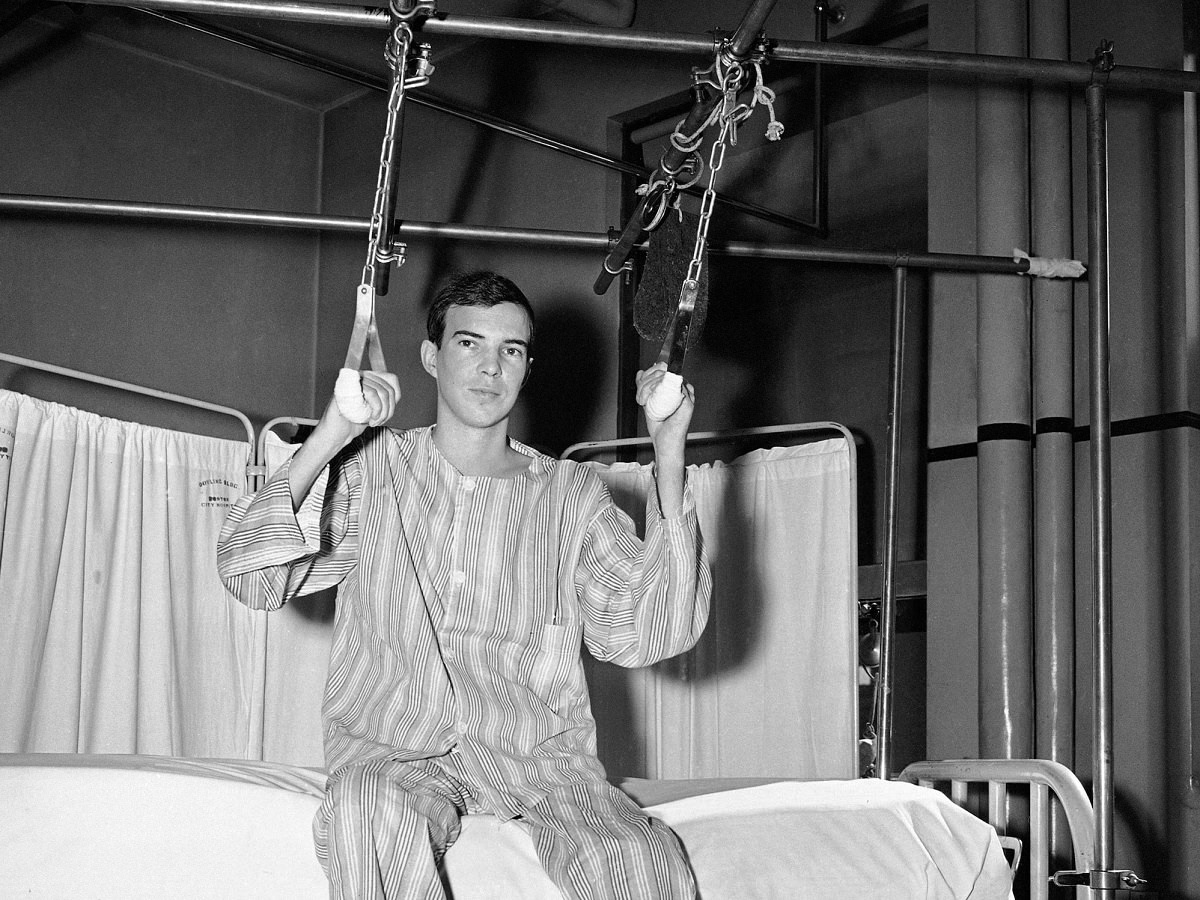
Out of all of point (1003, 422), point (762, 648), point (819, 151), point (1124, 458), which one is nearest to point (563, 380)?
point (819, 151)

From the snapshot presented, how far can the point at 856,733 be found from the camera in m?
3.27

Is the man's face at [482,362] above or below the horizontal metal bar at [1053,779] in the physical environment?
above

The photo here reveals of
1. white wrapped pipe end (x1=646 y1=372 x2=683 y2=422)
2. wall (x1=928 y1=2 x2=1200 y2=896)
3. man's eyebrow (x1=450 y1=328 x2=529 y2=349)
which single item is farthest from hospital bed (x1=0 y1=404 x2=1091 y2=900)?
man's eyebrow (x1=450 y1=328 x2=529 y2=349)

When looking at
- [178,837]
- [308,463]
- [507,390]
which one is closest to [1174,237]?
[507,390]

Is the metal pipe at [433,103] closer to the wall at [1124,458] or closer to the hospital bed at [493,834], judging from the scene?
the wall at [1124,458]

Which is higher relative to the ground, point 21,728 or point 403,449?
point 403,449

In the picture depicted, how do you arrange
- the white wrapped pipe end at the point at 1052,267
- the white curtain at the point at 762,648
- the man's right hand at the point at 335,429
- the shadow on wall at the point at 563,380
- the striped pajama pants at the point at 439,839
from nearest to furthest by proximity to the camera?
the striped pajama pants at the point at 439,839
the man's right hand at the point at 335,429
the white wrapped pipe end at the point at 1052,267
the white curtain at the point at 762,648
the shadow on wall at the point at 563,380

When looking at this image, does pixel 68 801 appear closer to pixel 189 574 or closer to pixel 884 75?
pixel 189 574

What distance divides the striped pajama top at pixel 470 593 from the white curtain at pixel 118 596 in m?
1.31

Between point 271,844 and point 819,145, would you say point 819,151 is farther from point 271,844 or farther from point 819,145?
point 271,844

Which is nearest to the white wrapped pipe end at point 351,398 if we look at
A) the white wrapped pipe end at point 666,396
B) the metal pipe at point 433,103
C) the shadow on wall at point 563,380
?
the white wrapped pipe end at point 666,396

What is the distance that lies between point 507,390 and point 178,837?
957 millimetres

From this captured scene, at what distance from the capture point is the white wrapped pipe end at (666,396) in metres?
2.13

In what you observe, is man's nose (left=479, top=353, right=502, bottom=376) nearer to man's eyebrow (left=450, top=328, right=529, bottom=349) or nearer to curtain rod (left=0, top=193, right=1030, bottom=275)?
man's eyebrow (left=450, top=328, right=529, bottom=349)
